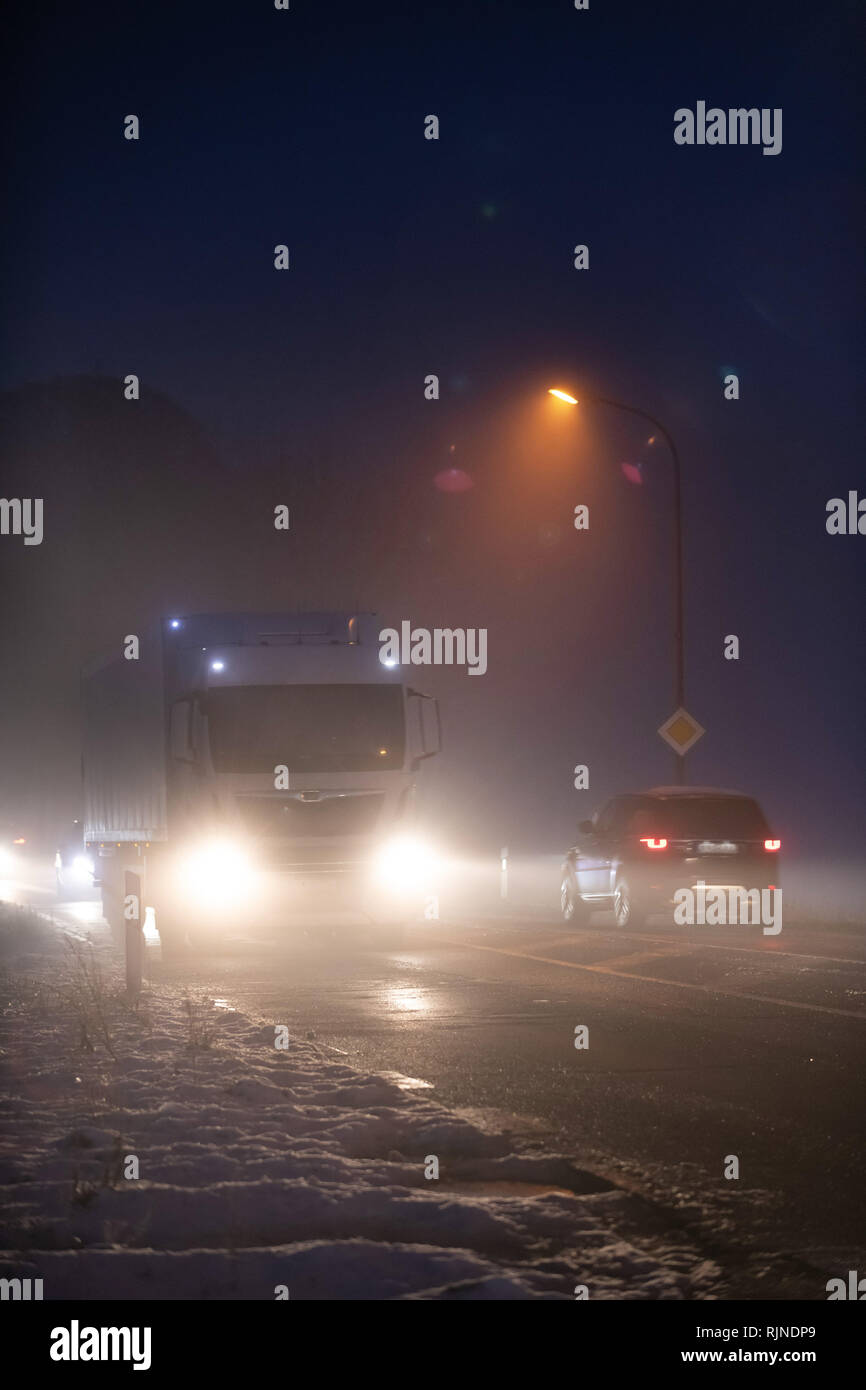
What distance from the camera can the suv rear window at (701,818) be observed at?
75.5 ft

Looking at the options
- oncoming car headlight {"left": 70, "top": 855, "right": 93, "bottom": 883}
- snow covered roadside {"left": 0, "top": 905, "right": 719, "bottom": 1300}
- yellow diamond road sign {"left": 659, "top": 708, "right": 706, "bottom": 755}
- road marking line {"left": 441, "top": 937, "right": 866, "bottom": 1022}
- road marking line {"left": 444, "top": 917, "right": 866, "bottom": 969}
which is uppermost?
yellow diamond road sign {"left": 659, "top": 708, "right": 706, "bottom": 755}

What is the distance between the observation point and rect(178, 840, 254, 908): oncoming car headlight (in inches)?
816

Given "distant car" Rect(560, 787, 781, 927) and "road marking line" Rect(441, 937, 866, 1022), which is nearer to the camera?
"road marking line" Rect(441, 937, 866, 1022)

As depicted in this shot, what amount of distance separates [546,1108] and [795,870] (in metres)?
33.2

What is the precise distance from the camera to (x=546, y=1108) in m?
9.59

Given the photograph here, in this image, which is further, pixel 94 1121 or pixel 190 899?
pixel 190 899

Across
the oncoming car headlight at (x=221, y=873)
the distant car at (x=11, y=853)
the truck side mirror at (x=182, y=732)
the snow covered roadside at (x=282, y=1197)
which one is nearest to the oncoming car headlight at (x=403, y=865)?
the oncoming car headlight at (x=221, y=873)

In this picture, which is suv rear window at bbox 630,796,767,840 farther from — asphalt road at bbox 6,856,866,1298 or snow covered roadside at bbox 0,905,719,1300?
snow covered roadside at bbox 0,905,719,1300

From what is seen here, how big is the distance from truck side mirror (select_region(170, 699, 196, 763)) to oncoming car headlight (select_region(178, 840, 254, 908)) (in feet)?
3.63

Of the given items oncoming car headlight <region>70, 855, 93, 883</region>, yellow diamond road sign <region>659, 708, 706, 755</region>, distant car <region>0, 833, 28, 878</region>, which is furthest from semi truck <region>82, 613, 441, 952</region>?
distant car <region>0, 833, 28, 878</region>

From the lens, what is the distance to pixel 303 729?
69.0ft
